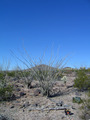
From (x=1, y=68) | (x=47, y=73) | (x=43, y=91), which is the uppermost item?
(x=1, y=68)

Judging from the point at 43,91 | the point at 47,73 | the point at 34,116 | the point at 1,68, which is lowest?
the point at 34,116

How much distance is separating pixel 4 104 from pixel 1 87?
1.21 metres

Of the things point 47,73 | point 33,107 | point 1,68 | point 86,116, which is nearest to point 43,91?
point 47,73

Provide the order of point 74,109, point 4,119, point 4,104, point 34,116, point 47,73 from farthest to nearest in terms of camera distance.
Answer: point 47,73 < point 4,104 < point 74,109 < point 34,116 < point 4,119

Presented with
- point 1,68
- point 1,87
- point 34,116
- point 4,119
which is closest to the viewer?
point 4,119

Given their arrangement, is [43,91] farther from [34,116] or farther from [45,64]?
[34,116]

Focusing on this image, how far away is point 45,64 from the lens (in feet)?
25.2

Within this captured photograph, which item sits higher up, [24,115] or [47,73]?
[47,73]


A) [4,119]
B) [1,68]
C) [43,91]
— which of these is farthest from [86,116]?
[1,68]

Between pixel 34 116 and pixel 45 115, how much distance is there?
0.39m

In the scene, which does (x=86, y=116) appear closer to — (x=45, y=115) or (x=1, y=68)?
(x=45, y=115)

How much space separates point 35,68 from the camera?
776 cm

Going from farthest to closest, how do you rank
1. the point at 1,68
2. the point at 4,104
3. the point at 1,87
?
the point at 1,68, the point at 1,87, the point at 4,104

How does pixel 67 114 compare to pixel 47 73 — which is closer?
pixel 67 114
